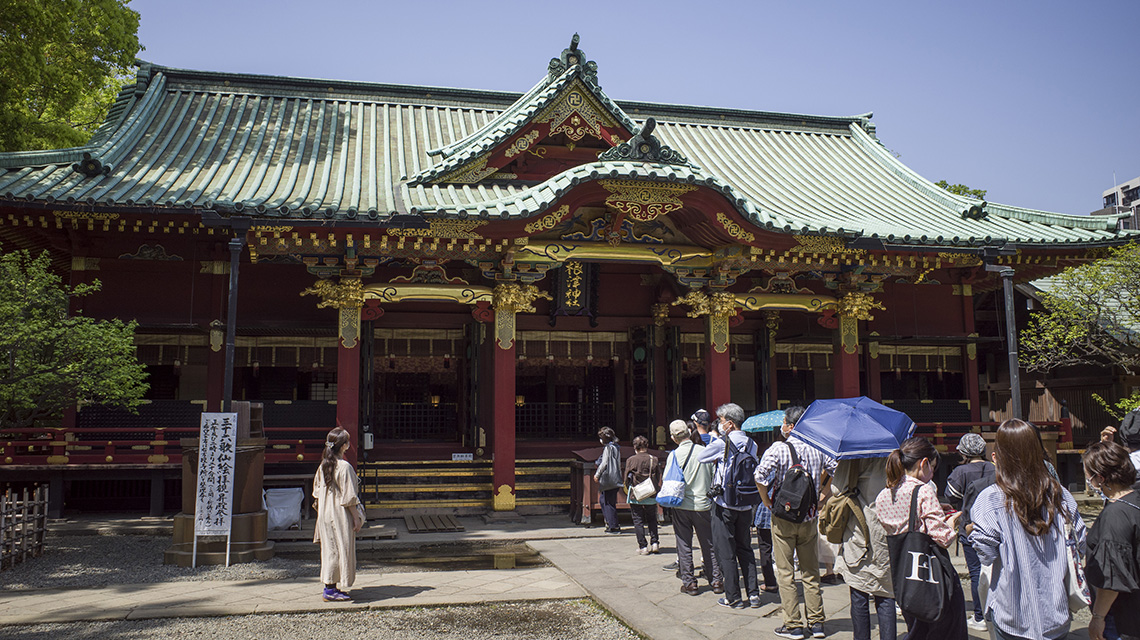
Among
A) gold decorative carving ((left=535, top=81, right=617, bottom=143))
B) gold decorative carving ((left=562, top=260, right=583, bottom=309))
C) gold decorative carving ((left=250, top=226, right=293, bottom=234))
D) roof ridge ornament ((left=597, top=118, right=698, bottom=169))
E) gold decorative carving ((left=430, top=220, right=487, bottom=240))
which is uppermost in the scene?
gold decorative carving ((left=535, top=81, right=617, bottom=143))

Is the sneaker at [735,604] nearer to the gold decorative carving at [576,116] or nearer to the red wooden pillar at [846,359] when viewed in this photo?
the red wooden pillar at [846,359]

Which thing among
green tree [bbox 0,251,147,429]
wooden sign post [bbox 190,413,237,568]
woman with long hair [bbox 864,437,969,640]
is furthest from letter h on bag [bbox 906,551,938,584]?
green tree [bbox 0,251,147,429]

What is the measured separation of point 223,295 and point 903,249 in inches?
449

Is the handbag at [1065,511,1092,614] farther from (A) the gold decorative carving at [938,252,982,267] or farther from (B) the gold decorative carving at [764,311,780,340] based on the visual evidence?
(B) the gold decorative carving at [764,311,780,340]

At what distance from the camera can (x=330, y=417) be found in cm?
1273

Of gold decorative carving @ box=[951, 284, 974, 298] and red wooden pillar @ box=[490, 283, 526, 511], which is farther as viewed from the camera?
gold decorative carving @ box=[951, 284, 974, 298]

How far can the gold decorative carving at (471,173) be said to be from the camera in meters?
13.3

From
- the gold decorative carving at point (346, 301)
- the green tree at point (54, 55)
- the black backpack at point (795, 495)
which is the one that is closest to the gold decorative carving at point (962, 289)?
the black backpack at point (795, 495)

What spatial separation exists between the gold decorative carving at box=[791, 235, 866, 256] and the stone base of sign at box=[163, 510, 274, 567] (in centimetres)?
889

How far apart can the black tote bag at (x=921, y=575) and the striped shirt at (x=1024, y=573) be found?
0.92 feet

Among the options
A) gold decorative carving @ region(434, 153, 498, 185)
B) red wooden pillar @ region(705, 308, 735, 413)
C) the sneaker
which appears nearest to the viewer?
the sneaker

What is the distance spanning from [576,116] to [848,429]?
30.4ft

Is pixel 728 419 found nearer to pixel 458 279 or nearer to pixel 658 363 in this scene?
pixel 458 279

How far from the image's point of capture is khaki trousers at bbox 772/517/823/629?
229 inches
